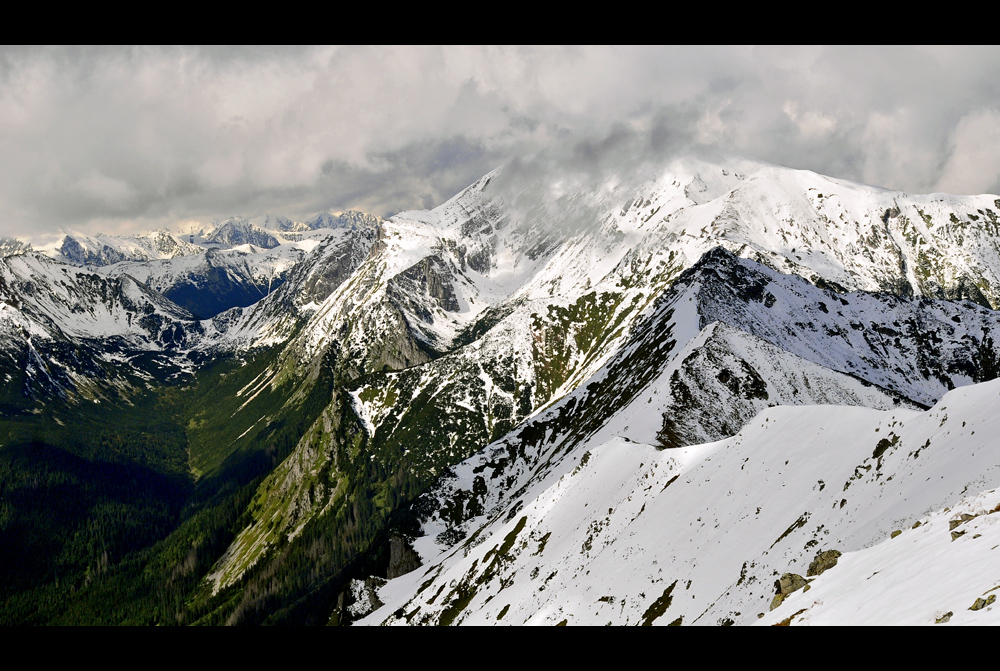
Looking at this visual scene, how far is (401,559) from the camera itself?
6619 inches

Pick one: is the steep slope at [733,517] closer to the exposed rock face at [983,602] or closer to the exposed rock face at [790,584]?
the exposed rock face at [983,602]

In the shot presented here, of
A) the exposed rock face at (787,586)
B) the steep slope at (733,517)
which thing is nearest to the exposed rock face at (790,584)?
the exposed rock face at (787,586)

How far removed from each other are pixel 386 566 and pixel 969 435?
6305 inches

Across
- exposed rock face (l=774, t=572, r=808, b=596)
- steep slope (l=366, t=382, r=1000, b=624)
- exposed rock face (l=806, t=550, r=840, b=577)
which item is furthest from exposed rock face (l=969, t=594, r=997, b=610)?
exposed rock face (l=774, t=572, r=808, b=596)

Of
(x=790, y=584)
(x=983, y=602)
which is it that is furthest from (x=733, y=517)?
(x=983, y=602)

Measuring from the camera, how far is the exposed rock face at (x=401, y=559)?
6437 inches

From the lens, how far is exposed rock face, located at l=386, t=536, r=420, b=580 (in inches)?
6437

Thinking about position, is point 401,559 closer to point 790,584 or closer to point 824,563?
point 790,584

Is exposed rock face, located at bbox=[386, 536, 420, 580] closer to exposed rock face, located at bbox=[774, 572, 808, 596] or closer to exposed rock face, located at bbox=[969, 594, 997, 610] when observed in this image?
exposed rock face, located at bbox=[774, 572, 808, 596]
